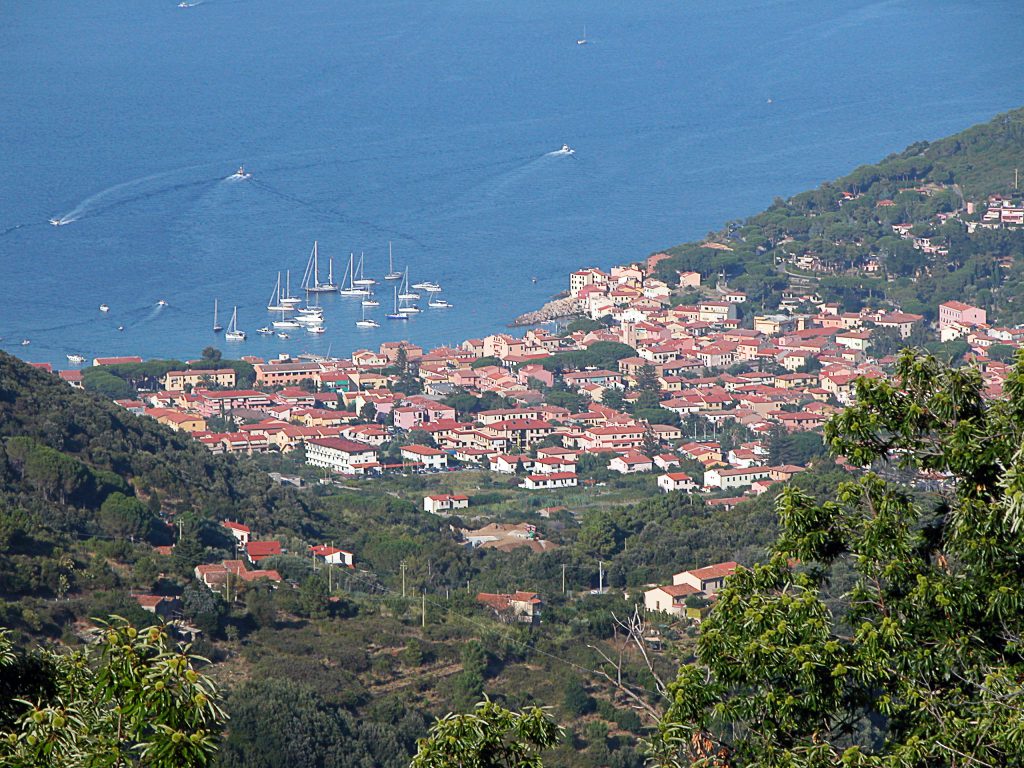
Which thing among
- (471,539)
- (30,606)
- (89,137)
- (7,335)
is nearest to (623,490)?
(471,539)

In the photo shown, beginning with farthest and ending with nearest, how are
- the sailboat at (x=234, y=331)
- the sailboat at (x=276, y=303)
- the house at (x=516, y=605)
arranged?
the sailboat at (x=276, y=303) → the sailboat at (x=234, y=331) → the house at (x=516, y=605)

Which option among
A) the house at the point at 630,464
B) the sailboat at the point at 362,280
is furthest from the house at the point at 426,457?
the sailboat at the point at 362,280

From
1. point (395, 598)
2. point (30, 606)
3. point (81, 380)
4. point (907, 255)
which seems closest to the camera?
point (30, 606)

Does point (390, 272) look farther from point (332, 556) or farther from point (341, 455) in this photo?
point (332, 556)

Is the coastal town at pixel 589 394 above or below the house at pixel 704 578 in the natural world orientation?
above

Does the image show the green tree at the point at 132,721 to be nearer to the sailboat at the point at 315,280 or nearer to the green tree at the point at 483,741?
the green tree at the point at 483,741

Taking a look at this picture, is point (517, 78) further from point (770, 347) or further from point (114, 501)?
point (114, 501)

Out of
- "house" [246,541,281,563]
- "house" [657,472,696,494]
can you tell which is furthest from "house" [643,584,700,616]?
"house" [657,472,696,494]
